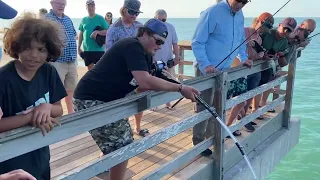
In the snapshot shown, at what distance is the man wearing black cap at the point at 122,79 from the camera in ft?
7.72

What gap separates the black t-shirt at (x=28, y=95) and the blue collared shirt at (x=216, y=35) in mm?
1875

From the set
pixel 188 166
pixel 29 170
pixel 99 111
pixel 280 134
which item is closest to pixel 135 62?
pixel 99 111

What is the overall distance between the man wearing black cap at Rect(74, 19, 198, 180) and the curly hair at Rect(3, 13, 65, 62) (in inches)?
27.2

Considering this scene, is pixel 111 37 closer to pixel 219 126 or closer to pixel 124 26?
pixel 124 26

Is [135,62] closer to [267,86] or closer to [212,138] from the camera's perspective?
[212,138]

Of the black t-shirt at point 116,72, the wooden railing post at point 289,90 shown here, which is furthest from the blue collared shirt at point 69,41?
the wooden railing post at point 289,90

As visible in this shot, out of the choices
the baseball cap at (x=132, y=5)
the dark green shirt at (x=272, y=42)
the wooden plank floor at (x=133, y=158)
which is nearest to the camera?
the wooden plank floor at (x=133, y=158)

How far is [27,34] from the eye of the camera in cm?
168

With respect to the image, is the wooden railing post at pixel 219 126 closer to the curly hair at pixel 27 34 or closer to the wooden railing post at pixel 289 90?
the curly hair at pixel 27 34

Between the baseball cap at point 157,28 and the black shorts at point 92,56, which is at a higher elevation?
the baseball cap at point 157,28

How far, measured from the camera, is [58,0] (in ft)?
13.9

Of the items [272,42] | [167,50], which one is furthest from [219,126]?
[167,50]

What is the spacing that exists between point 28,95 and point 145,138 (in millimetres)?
936

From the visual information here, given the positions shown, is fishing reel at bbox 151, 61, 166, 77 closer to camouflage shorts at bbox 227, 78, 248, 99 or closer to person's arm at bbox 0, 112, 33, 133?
person's arm at bbox 0, 112, 33, 133
